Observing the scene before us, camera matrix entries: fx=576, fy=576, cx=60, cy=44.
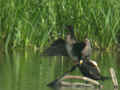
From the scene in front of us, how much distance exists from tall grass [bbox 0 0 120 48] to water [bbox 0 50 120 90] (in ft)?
1.42

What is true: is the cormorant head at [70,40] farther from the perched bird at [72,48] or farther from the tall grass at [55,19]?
the tall grass at [55,19]

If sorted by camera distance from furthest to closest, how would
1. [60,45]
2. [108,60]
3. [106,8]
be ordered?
[106,8] → [108,60] → [60,45]

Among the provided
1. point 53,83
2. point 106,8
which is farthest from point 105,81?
point 106,8

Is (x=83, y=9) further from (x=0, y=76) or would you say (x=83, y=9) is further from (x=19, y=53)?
(x=0, y=76)

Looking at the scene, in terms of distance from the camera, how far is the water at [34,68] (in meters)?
9.07

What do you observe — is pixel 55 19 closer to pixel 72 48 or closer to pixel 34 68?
pixel 34 68

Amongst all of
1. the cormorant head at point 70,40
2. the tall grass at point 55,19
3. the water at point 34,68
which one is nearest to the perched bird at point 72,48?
the cormorant head at point 70,40

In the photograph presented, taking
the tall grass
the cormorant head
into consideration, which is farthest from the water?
the cormorant head

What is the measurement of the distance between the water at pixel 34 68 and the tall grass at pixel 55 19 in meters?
0.43

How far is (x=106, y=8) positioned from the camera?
529 inches

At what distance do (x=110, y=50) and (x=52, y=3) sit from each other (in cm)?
191

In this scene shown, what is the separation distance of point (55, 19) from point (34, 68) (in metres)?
2.63

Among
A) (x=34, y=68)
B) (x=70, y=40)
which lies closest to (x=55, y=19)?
(x=34, y=68)

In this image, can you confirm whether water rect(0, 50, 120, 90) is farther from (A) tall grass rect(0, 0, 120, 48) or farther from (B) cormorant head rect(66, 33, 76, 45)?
(B) cormorant head rect(66, 33, 76, 45)
